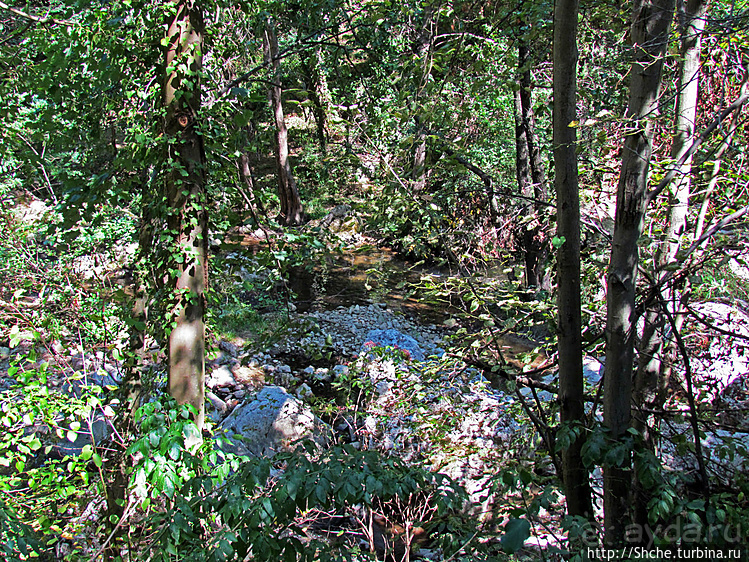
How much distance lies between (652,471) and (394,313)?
6.63m

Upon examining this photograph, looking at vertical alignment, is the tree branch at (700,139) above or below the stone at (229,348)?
above

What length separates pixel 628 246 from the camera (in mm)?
1966

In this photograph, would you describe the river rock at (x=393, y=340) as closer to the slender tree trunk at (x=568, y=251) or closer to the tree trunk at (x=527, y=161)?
the tree trunk at (x=527, y=161)

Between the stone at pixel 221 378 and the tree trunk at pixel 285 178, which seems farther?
the tree trunk at pixel 285 178

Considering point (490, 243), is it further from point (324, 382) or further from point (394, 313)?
point (394, 313)

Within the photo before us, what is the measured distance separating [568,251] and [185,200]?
1.86 meters

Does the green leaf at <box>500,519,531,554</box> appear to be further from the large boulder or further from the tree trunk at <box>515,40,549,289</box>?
the tree trunk at <box>515,40,549,289</box>

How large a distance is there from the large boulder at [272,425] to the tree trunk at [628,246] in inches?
106

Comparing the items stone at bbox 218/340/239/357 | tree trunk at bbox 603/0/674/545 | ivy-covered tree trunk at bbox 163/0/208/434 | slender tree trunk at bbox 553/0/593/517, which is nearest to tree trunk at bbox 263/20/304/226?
stone at bbox 218/340/239/357

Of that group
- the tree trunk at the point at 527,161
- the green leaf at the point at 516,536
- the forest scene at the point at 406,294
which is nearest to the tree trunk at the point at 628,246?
the forest scene at the point at 406,294

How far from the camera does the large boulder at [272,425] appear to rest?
14.5 ft

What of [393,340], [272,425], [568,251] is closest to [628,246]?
[568,251]

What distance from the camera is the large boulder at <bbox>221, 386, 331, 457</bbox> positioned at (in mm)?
4410

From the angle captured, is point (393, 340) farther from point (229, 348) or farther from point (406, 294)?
point (406, 294)
